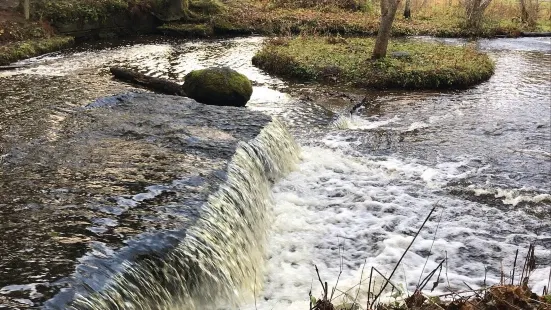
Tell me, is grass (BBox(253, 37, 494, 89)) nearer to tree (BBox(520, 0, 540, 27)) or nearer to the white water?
the white water

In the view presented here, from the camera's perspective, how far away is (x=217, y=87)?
13297 mm

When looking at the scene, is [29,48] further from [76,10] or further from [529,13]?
[529,13]

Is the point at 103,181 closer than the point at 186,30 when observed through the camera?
Yes

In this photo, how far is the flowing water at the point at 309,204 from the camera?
5.22 meters

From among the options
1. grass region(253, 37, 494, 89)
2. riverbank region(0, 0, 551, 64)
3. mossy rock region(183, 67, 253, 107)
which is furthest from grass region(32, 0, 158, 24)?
mossy rock region(183, 67, 253, 107)

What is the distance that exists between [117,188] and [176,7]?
24.7m

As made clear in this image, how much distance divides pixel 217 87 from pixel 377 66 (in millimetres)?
7628

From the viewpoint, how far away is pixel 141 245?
17.5ft

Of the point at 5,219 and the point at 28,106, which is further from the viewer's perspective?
the point at 28,106

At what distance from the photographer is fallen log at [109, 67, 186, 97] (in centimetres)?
1440

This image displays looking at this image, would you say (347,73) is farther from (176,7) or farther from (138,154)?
(176,7)

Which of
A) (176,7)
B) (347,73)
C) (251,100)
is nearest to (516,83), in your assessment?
(347,73)

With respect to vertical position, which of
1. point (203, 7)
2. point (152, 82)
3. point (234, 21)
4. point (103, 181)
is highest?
point (203, 7)

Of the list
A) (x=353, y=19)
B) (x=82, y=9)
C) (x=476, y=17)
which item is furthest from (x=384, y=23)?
(x=476, y=17)
